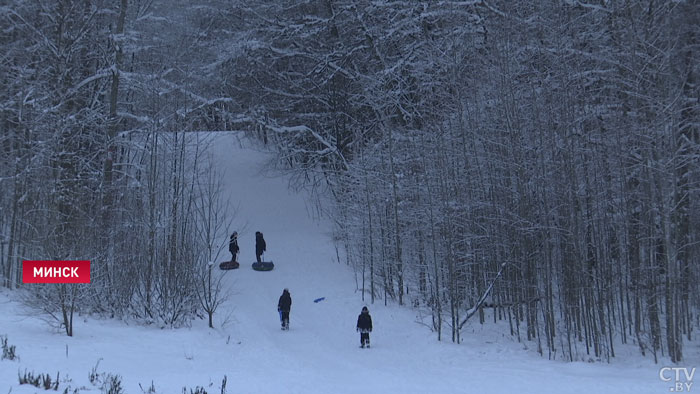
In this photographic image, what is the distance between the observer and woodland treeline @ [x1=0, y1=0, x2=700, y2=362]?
18.6 meters

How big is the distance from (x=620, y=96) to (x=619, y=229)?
4204 millimetres

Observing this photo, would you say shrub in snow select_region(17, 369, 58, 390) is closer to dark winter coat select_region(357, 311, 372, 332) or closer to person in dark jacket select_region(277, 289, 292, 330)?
dark winter coat select_region(357, 311, 372, 332)

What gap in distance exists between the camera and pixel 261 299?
24.0m

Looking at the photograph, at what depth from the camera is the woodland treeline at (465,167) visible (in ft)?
60.9

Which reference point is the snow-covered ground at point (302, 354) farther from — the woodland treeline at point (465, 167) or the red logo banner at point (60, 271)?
the red logo banner at point (60, 271)

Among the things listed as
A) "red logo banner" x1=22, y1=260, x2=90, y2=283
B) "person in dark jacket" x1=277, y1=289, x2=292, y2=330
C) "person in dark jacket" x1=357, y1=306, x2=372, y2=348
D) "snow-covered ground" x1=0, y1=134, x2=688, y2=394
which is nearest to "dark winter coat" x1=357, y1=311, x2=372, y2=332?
"person in dark jacket" x1=357, y1=306, x2=372, y2=348

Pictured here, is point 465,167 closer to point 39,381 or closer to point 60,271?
point 60,271

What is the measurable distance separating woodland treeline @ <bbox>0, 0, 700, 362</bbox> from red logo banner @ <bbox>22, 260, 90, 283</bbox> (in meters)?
0.31

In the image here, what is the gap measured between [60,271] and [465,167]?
12.8 meters

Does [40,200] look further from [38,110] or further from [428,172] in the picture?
[428,172]

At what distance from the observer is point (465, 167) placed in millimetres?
22047

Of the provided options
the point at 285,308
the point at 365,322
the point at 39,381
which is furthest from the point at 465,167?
the point at 39,381

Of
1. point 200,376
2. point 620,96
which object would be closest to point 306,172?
point 620,96

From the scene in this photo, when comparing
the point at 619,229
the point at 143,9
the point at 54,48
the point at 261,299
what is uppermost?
the point at 143,9
